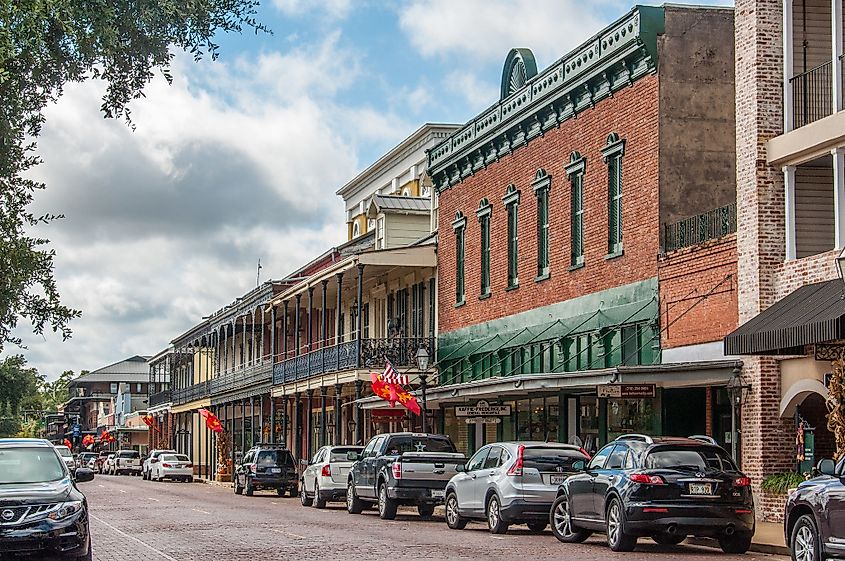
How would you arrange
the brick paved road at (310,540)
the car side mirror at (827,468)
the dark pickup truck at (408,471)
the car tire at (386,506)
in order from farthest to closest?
1. the car tire at (386,506)
2. the dark pickup truck at (408,471)
3. the brick paved road at (310,540)
4. the car side mirror at (827,468)

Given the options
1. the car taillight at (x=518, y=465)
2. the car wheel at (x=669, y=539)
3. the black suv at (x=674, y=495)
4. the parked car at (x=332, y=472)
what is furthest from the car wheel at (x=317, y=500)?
the black suv at (x=674, y=495)

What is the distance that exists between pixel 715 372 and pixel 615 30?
887 cm

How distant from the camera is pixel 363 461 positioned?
107 feet

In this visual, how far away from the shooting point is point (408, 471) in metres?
29.7

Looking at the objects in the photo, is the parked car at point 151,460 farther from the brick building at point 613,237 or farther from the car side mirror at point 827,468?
the car side mirror at point 827,468

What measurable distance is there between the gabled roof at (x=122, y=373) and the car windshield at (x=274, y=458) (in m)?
112

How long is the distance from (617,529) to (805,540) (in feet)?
14.4

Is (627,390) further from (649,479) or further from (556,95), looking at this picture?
(556,95)

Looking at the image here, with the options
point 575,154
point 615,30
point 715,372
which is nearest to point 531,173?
point 575,154

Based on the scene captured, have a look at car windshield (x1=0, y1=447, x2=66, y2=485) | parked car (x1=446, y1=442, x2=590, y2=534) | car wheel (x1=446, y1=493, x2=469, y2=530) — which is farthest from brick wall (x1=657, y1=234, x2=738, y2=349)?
car windshield (x1=0, y1=447, x2=66, y2=485)

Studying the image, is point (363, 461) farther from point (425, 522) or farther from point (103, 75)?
point (103, 75)

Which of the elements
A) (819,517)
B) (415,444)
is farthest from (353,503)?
(819,517)

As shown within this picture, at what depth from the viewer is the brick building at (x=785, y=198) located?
970 inches

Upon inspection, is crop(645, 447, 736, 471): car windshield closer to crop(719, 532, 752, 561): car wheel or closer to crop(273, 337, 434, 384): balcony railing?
crop(719, 532, 752, 561): car wheel
